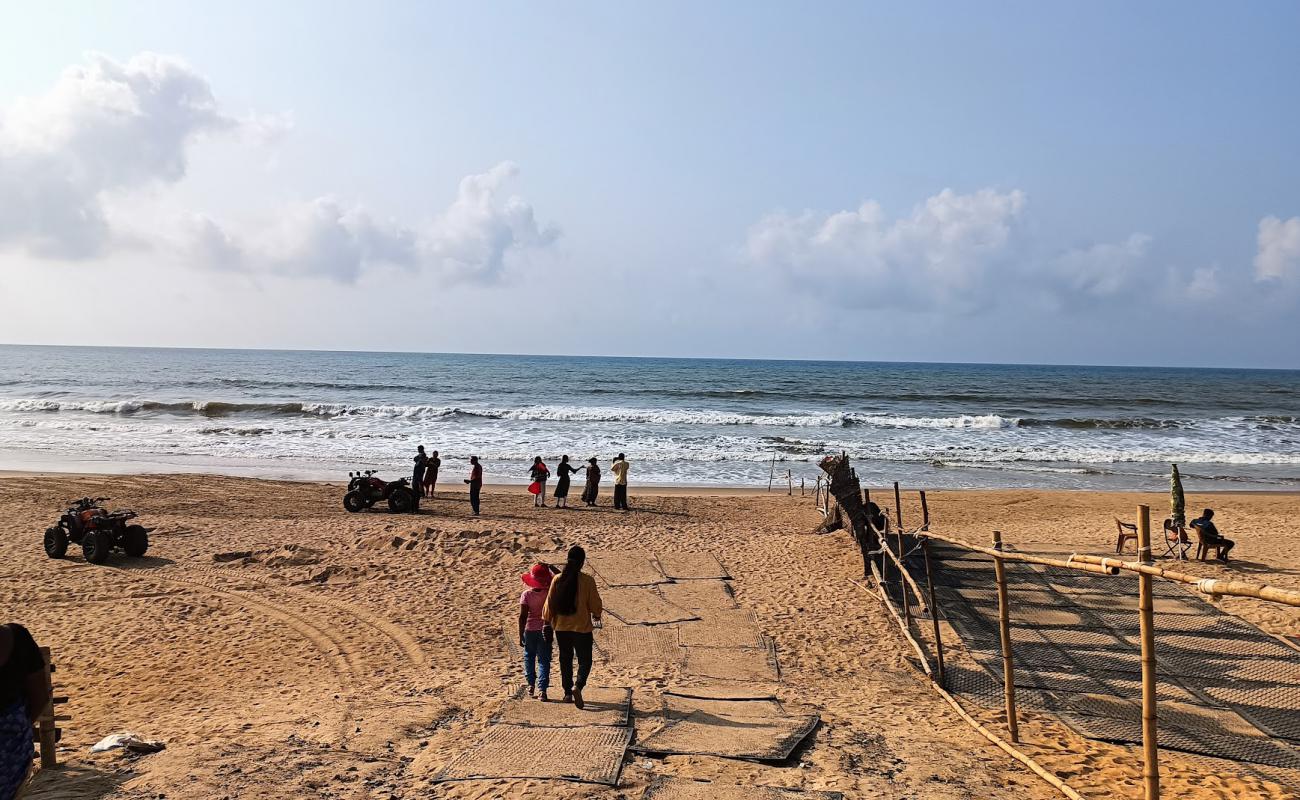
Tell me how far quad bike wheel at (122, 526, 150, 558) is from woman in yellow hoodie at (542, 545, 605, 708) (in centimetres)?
946

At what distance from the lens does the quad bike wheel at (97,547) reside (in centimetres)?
1208

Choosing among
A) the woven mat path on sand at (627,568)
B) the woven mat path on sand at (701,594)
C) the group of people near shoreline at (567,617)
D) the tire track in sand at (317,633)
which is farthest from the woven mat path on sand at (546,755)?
the woven mat path on sand at (627,568)

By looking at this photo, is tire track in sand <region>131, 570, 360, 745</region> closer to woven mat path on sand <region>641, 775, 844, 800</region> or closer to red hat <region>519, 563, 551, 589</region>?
red hat <region>519, 563, 551, 589</region>

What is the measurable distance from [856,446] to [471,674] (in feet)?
85.9

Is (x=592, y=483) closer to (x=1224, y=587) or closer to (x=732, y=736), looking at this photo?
(x=732, y=736)

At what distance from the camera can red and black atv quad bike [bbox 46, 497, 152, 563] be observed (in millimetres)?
12102

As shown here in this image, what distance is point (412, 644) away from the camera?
29.3 feet

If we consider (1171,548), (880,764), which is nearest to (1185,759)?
(880,764)

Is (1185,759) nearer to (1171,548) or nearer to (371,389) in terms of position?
(1171,548)

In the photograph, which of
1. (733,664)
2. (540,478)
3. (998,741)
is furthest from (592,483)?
(998,741)

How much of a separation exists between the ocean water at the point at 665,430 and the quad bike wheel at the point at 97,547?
36.5 ft

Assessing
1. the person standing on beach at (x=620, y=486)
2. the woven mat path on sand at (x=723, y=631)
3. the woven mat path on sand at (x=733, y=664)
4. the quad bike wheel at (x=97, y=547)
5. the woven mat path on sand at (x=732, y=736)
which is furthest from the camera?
the person standing on beach at (x=620, y=486)

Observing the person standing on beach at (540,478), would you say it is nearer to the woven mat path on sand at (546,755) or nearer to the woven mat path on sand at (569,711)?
the woven mat path on sand at (569,711)

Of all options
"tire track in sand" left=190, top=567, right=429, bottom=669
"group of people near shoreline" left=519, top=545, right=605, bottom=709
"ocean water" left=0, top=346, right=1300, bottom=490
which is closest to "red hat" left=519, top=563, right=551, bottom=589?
"group of people near shoreline" left=519, top=545, right=605, bottom=709
